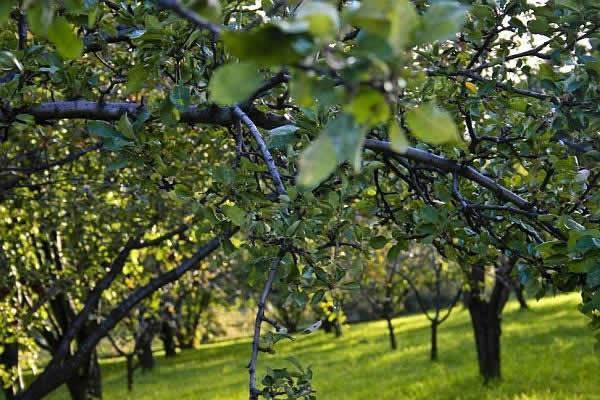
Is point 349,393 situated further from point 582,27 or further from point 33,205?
point 582,27

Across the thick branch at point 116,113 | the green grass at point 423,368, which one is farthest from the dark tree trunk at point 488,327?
the thick branch at point 116,113

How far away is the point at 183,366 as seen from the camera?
29.2 m

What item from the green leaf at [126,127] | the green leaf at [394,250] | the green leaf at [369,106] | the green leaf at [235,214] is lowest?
the green leaf at [394,250]

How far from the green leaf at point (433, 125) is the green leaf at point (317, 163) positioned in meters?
0.15

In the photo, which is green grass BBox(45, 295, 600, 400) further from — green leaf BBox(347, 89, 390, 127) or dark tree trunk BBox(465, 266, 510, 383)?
green leaf BBox(347, 89, 390, 127)

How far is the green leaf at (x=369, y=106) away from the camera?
76cm

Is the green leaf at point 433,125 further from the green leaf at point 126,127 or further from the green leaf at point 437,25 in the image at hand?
the green leaf at point 126,127

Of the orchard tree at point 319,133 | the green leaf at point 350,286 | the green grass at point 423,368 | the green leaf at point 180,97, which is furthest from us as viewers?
the green grass at point 423,368

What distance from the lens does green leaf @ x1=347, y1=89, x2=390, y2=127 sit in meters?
0.76

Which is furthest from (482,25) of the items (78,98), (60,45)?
(60,45)

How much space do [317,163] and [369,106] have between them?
89 mm

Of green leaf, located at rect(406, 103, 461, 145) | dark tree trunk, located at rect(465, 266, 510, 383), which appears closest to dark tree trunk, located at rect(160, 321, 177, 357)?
dark tree trunk, located at rect(465, 266, 510, 383)

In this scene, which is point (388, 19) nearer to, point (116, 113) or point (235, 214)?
point (235, 214)

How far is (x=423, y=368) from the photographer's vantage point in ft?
54.4
